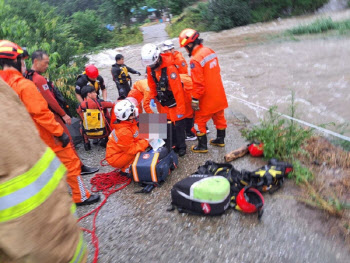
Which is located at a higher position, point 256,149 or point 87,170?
point 256,149

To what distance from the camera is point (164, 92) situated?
4402mm

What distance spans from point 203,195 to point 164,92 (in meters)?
1.94

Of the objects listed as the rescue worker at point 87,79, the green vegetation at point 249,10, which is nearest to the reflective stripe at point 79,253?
the rescue worker at point 87,79

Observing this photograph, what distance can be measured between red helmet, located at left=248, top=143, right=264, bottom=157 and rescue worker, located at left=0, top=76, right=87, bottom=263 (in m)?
3.34

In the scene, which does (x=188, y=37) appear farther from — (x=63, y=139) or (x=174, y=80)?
(x=63, y=139)

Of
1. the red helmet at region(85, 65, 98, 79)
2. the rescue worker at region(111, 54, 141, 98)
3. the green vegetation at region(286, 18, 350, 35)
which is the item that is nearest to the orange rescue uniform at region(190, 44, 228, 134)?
the red helmet at region(85, 65, 98, 79)

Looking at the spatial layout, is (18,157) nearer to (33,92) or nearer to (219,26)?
(33,92)

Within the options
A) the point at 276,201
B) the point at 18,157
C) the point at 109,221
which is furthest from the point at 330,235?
the point at 18,157

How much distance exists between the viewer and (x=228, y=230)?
114 inches

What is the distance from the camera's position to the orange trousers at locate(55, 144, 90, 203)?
3.43 m

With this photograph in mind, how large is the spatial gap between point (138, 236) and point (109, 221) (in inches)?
21.2

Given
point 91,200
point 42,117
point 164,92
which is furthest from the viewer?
point 164,92

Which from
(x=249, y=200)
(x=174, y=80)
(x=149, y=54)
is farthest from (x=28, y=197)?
(x=174, y=80)

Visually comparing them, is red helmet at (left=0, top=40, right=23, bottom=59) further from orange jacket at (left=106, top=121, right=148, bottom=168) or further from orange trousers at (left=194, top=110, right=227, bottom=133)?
orange trousers at (left=194, top=110, right=227, bottom=133)
